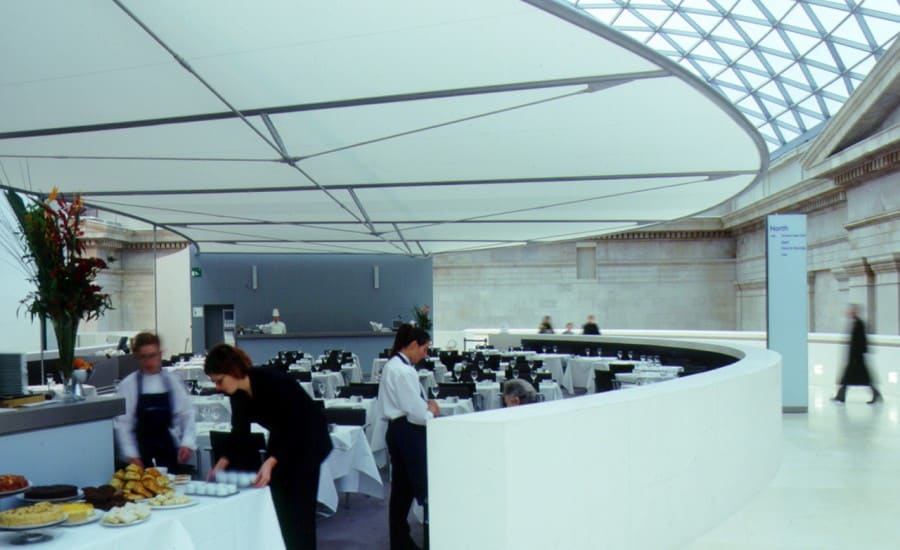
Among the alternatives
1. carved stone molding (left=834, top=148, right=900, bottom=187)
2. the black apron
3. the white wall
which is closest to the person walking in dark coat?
carved stone molding (left=834, top=148, right=900, bottom=187)

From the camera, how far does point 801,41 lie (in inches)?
872

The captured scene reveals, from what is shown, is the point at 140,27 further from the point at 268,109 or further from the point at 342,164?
the point at 342,164

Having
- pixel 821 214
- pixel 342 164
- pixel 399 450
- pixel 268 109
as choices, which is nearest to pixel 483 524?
pixel 399 450

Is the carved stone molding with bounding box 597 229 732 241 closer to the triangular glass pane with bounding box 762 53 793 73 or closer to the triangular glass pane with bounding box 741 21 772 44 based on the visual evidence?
the triangular glass pane with bounding box 762 53 793 73

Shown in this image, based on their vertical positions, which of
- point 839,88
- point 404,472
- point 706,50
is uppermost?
point 706,50

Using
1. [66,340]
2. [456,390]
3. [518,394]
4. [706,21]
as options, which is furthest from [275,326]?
[66,340]

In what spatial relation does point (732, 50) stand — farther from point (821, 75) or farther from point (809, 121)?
point (809, 121)

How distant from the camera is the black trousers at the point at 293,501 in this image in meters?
3.98

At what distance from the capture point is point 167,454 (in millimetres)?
5062

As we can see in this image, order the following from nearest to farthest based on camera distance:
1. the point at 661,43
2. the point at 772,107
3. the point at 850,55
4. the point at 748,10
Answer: the point at 850,55 → the point at 748,10 → the point at 661,43 → the point at 772,107

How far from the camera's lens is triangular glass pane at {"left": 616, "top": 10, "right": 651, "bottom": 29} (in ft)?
83.4

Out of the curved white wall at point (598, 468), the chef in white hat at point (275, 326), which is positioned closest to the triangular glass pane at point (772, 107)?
the chef in white hat at point (275, 326)

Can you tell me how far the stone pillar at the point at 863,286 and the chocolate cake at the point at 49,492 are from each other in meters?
18.6

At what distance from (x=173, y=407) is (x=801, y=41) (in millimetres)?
21913
